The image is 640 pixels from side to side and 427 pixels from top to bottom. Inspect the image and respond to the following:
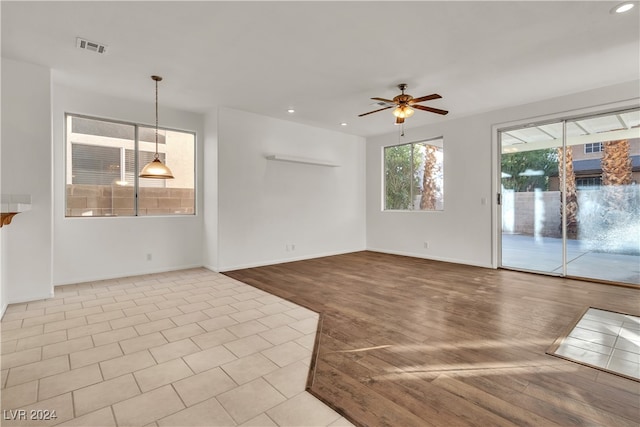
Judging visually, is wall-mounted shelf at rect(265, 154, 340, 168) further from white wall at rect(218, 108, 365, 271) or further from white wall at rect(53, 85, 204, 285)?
white wall at rect(53, 85, 204, 285)

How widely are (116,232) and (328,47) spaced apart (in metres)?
4.19

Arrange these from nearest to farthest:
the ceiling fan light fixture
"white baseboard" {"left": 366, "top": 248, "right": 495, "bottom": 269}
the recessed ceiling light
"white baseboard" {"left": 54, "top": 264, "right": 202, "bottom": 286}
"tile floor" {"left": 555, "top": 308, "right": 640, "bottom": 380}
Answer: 1. "tile floor" {"left": 555, "top": 308, "right": 640, "bottom": 380}
2. the recessed ceiling light
3. the ceiling fan light fixture
4. "white baseboard" {"left": 54, "top": 264, "right": 202, "bottom": 286}
5. "white baseboard" {"left": 366, "top": 248, "right": 495, "bottom": 269}

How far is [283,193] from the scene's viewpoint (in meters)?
6.11

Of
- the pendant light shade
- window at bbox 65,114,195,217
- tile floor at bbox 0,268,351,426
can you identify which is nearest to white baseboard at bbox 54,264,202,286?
tile floor at bbox 0,268,351,426

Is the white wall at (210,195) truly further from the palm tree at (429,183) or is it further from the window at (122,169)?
A: the palm tree at (429,183)

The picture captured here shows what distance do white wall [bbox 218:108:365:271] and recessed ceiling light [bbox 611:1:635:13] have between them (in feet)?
15.7

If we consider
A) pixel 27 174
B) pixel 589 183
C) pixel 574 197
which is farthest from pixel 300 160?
pixel 589 183

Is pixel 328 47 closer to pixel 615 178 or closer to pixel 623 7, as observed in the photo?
pixel 623 7

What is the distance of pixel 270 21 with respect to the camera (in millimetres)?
2770

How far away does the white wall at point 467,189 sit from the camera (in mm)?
5078

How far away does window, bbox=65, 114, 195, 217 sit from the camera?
4559 millimetres

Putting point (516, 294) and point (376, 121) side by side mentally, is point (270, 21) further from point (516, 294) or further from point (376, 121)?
point (516, 294)

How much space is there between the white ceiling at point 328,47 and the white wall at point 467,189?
1.06 feet

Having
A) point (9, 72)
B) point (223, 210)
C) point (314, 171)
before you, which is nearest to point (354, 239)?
point (314, 171)
